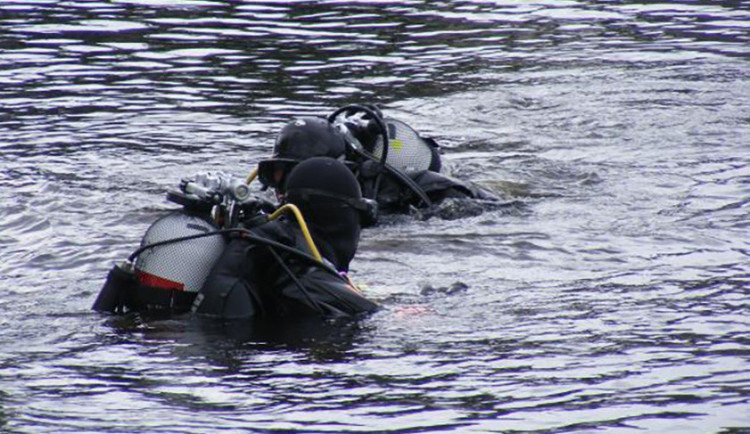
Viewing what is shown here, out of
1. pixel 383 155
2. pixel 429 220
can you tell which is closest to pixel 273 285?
pixel 383 155

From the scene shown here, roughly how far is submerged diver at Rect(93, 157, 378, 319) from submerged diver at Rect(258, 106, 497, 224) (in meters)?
1.99

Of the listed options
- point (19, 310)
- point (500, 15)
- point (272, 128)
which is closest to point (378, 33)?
point (500, 15)

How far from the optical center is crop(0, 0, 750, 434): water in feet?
20.9

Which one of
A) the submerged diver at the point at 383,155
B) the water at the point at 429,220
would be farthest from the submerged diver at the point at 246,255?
the submerged diver at the point at 383,155

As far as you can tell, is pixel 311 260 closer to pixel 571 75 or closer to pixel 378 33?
pixel 571 75

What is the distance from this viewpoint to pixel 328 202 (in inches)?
297

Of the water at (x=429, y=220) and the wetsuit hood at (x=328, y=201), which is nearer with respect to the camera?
the water at (x=429, y=220)

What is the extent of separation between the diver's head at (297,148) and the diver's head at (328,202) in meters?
1.44

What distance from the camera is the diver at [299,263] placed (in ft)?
23.7

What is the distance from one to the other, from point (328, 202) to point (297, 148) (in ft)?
6.53

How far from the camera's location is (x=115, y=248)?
972 centimetres

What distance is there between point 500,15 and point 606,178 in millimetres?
9100

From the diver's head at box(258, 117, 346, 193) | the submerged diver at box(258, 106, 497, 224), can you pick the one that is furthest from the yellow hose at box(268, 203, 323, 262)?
the submerged diver at box(258, 106, 497, 224)

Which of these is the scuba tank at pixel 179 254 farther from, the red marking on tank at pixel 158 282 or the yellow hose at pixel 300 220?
the yellow hose at pixel 300 220
